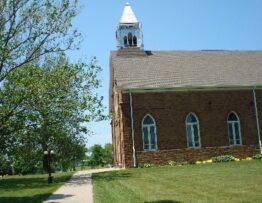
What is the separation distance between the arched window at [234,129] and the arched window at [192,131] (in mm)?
2500

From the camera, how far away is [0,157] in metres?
18.4

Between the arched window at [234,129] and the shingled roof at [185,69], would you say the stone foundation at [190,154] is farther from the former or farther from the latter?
the shingled roof at [185,69]

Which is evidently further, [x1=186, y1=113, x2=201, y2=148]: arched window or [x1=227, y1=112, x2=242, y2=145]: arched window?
[x1=227, y1=112, x2=242, y2=145]: arched window

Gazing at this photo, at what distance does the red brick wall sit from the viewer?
102 ft

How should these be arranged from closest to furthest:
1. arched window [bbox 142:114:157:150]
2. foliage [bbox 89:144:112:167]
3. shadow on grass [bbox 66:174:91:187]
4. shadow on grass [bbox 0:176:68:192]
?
shadow on grass [bbox 66:174:91:187] → shadow on grass [bbox 0:176:68:192] → arched window [bbox 142:114:157:150] → foliage [bbox 89:144:112:167]

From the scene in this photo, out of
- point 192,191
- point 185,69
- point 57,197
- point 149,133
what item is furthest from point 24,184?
point 185,69

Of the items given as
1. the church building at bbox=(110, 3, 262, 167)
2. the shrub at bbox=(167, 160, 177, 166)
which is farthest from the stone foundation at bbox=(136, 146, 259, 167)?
the shrub at bbox=(167, 160, 177, 166)

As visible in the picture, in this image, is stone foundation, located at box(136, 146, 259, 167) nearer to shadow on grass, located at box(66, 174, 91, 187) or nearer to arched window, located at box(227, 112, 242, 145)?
arched window, located at box(227, 112, 242, 145)

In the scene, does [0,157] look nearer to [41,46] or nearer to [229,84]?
[41,46]

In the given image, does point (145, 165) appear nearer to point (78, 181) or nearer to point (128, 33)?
point (78, 181)

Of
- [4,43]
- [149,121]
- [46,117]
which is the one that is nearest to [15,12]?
[4,43]

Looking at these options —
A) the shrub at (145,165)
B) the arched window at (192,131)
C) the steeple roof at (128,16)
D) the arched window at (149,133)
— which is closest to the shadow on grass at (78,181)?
the shrub at (145,165)

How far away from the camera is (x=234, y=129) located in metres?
32.7

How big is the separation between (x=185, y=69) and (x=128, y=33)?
684 centimetres
